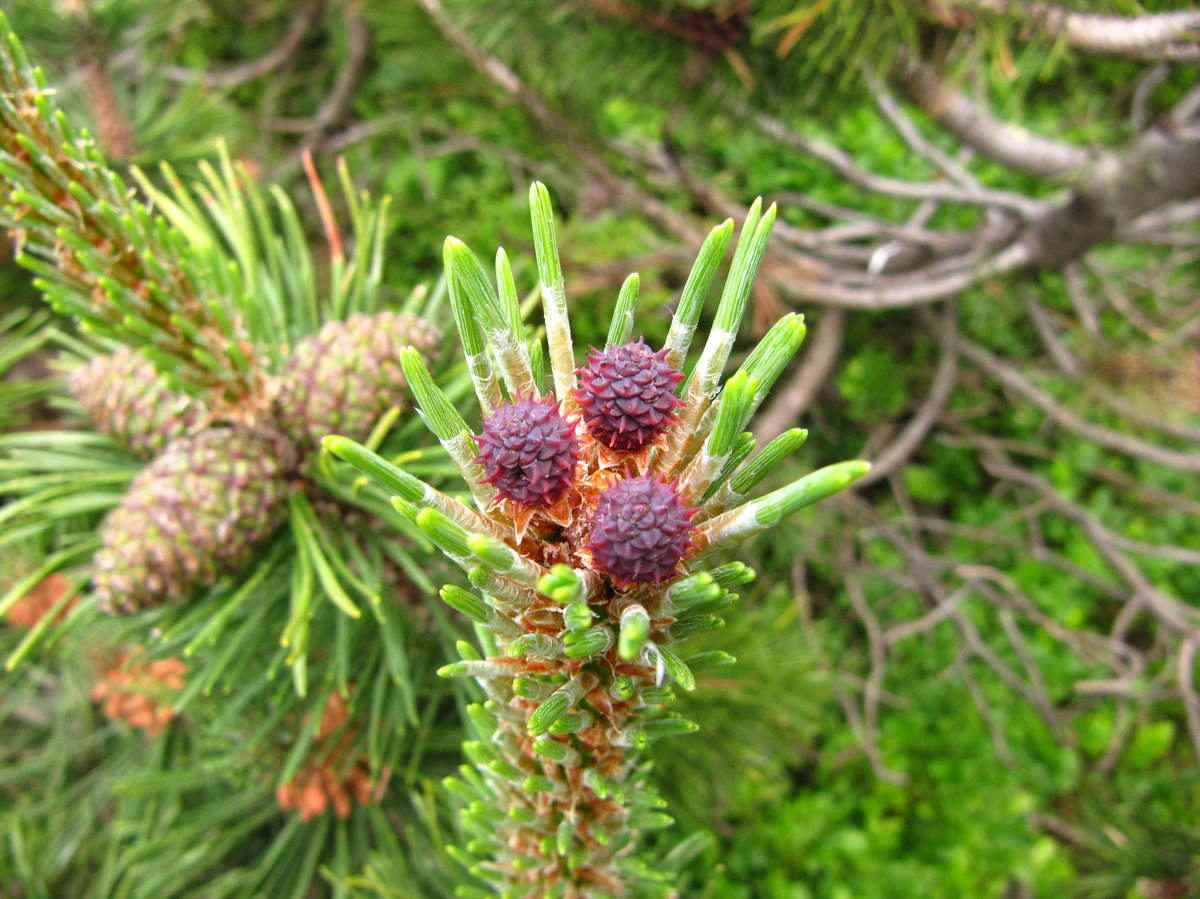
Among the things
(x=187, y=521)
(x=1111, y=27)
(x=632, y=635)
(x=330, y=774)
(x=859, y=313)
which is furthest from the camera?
(x=859, y=313)

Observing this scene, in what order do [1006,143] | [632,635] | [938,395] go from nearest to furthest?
[632,635] → [1006,143] → [938,395]

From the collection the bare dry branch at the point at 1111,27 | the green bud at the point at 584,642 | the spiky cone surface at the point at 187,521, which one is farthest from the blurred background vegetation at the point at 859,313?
the green bud at the point at 584,642

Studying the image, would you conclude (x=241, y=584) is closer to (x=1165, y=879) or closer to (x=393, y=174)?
(x=1165, y=879)

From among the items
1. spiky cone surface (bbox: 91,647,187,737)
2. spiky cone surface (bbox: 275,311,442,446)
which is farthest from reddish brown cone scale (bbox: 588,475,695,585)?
→ spiky cone surface (bbox: 91,647,187,737)

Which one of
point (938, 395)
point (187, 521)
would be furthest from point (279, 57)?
point (938, 395)

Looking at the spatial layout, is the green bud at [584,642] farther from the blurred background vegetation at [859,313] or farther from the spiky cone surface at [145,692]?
the spiky cone surface at [145,692]

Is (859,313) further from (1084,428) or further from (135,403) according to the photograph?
(135,403)
